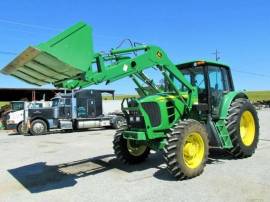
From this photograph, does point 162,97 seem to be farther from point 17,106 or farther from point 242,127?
point 17,106

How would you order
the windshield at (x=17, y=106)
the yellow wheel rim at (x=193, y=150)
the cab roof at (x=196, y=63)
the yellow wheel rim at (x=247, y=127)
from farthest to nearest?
the windshield at (x=17, y=106) < the yellow wheel rim at (x=247, y=127) < the cab roof at (x=196, y=63) < the yellow wheel rim at (x=193, y=150)

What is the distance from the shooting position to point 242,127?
35.7 ft

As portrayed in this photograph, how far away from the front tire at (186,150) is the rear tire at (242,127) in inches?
56.6

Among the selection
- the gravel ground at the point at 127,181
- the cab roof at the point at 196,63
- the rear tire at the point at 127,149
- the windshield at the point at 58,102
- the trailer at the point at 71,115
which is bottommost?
the gravel ground at the point at 127,181

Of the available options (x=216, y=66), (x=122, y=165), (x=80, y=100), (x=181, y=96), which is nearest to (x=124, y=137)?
(x=122, y=165)

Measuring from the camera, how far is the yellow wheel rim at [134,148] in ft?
32.5

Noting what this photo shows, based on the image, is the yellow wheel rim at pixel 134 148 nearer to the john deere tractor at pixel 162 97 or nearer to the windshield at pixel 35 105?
the john deere tractor at pixel 162 97

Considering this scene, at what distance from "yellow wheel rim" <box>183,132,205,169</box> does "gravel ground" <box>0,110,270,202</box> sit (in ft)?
1.11

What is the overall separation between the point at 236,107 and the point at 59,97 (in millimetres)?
16595

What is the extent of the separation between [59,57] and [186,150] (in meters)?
3.48

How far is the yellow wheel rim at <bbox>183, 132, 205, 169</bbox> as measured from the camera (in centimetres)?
840

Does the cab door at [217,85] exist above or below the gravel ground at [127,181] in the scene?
above

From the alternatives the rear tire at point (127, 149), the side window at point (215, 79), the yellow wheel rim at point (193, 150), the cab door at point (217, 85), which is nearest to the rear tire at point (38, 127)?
the rear tire at point (127, 149)

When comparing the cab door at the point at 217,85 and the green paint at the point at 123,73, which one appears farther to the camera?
the cab door at the point at 217,85
